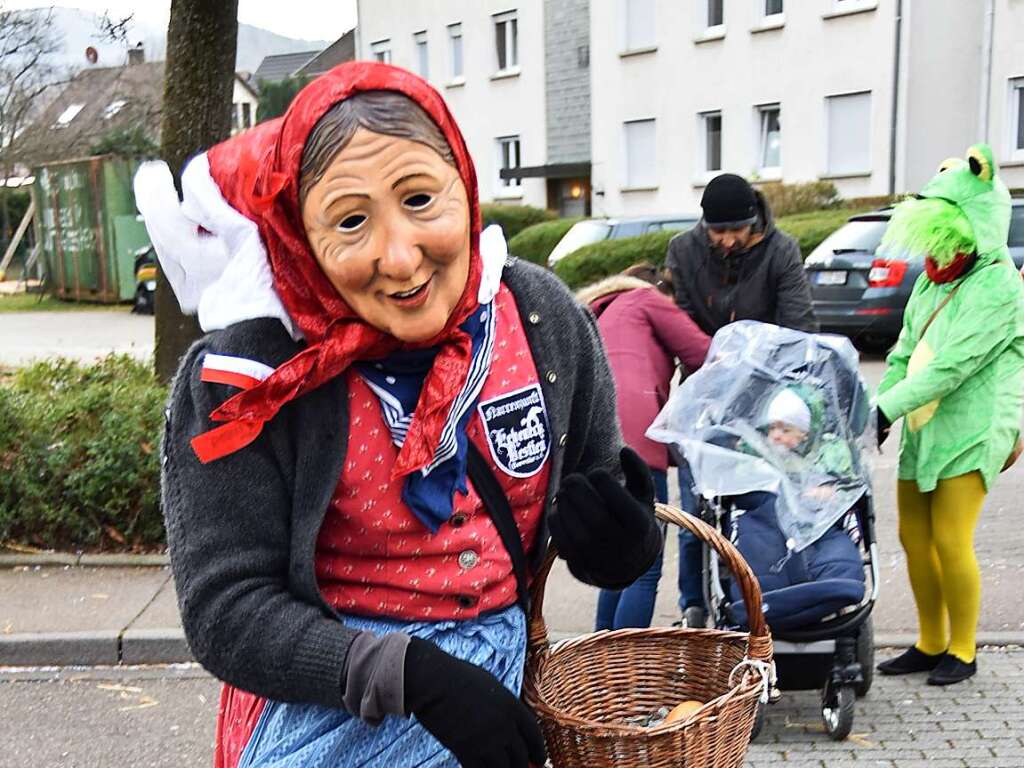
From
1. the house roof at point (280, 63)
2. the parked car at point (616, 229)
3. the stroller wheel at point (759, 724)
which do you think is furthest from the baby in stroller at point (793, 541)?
the house roof at point (280, 63)

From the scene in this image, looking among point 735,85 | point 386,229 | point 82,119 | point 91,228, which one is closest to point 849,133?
point 735,85

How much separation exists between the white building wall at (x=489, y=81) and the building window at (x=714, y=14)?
590 centimetres

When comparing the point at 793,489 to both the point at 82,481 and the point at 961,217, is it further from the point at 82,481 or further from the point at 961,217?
the point at 82,481

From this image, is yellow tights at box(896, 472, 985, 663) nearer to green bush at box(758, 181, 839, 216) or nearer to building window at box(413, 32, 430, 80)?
green bush at box(758, 181, 839, 216)

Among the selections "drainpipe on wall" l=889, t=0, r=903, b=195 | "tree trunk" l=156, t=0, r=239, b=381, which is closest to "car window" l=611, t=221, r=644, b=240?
"drainpipe on wall" l=889, t=0, r=903, b=195

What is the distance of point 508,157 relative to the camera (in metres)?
33.2

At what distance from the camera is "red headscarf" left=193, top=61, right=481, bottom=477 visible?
1.67 metres

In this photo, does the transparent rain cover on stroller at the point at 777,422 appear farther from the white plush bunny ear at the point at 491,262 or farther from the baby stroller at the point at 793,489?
the white plush bunny ear at the point at 491,262

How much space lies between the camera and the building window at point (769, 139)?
25562 millimetres

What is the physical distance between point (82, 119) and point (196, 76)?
116 feet

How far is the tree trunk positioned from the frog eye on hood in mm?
4685

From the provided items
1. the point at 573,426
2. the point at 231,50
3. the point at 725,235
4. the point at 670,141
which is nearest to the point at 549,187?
the point at 670,141

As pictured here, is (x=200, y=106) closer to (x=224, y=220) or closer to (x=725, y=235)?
(x=725, y=235)

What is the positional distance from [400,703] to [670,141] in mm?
26835
